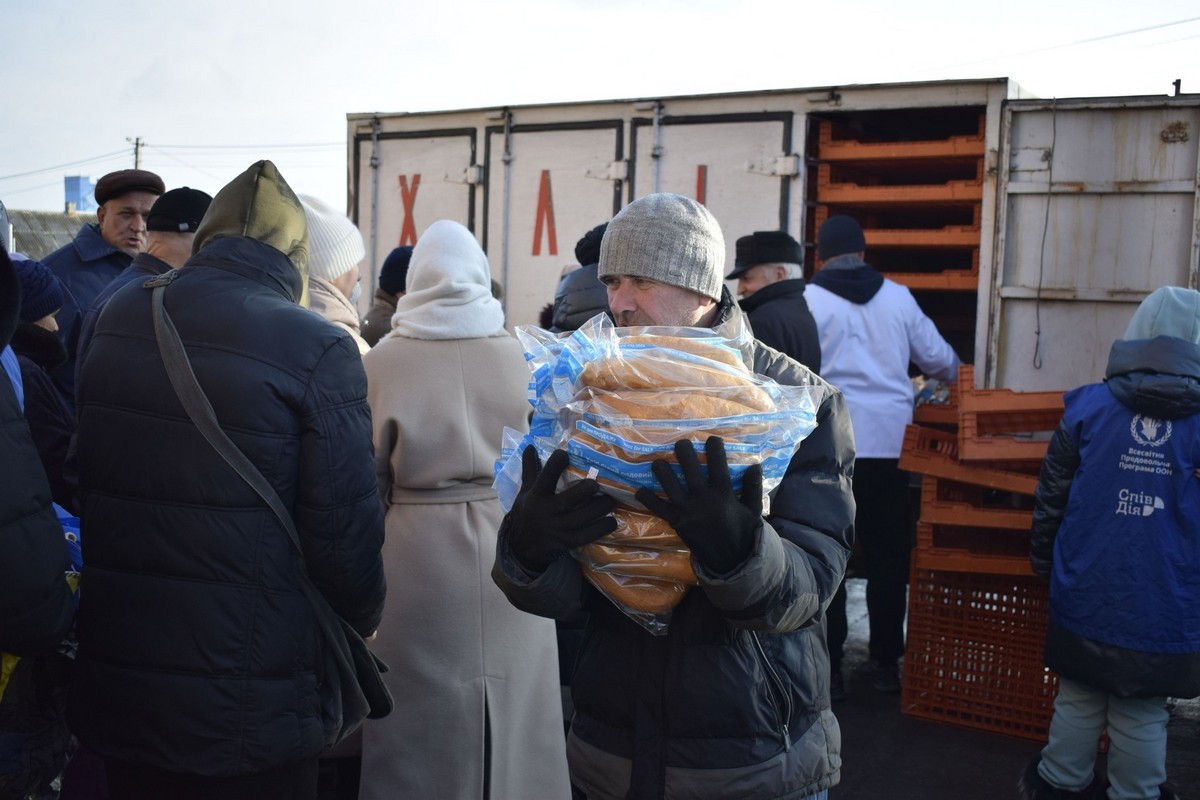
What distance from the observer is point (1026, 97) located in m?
5.76

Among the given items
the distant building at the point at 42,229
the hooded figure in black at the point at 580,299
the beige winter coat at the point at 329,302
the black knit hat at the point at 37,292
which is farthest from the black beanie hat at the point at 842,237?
the distant building at the point at 42,229

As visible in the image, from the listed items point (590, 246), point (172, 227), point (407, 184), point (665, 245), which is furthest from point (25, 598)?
point (407, 184)

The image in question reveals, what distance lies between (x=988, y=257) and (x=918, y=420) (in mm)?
Result: 954

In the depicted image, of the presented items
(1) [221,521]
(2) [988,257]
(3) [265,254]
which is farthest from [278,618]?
(2) [988,257]

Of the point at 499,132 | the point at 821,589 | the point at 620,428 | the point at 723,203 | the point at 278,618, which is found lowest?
the point at 278,618

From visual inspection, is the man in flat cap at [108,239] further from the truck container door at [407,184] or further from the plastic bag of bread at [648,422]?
the plastic bag of bread at [648,422]

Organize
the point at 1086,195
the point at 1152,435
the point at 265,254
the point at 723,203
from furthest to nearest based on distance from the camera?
the point at 723,203, the point at 1086,195, the point at 1152,435, the point at 265,254

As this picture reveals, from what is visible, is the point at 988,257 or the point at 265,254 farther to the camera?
the point at 988,257

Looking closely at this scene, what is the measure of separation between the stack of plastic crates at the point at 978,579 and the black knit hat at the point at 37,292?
350 cm

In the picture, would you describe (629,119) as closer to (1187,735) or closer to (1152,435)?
(1152,435)

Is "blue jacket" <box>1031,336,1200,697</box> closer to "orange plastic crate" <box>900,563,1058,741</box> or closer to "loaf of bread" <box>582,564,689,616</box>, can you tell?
"orange plastic crate" <box>900,563,1058,741</box>

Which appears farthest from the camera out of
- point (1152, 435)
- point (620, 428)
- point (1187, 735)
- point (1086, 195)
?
point (1086, 195)

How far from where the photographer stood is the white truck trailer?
5324 mm

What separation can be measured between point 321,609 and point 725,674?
102cm
